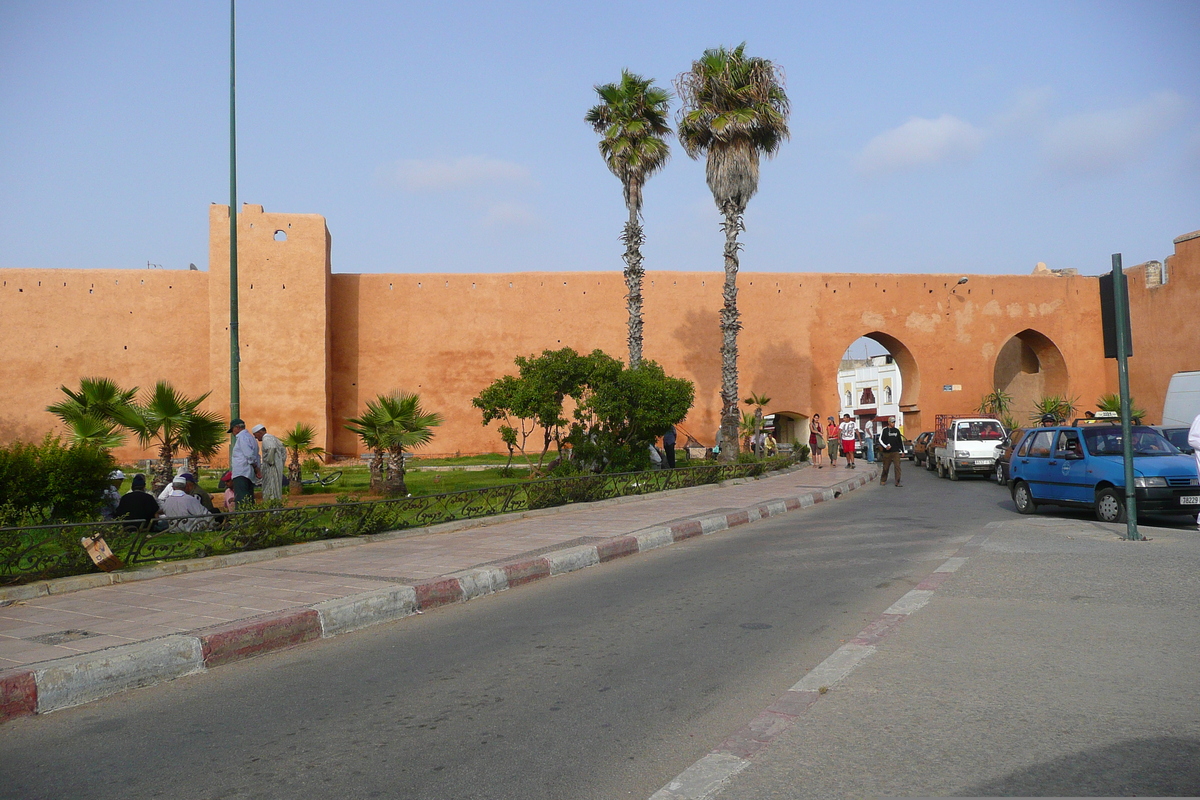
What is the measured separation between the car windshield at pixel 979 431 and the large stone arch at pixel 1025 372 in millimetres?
15236

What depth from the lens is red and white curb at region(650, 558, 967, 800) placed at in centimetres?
328

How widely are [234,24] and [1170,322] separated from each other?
113 ft

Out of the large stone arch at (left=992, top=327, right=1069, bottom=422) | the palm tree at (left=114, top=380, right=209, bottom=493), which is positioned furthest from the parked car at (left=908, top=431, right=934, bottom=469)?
the palm tree at (left=114, top=380, right=209, bottom=493)

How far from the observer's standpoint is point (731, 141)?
23.7m

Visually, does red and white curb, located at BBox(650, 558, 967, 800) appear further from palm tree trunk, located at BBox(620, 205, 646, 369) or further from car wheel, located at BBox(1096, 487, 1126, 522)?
palm tree trunk, located at BBox(620, 205, 646, 369)

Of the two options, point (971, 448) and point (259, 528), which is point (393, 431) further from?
point (971, 448)

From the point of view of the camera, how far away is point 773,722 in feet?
12.9

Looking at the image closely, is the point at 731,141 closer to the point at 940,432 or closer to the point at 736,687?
the point at 940,432

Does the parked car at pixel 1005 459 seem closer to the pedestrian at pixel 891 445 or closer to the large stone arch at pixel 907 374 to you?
the pedestrian at pixel 891 445

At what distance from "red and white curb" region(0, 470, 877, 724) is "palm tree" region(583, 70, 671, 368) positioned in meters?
16.3

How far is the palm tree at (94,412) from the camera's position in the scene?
13.0m

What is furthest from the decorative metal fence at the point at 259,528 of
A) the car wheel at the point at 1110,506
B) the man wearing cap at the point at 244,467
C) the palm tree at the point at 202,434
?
the car wheel at the point at 1110,506

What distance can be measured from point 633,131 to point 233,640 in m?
20.8

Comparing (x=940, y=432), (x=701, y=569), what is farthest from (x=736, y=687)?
(x=940, y=432)
